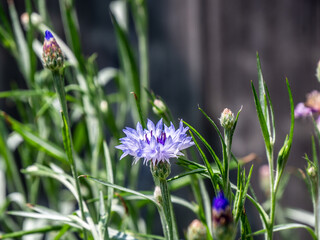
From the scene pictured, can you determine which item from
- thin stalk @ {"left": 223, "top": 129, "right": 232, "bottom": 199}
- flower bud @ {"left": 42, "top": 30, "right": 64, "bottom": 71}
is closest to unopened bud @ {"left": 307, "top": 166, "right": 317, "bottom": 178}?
thin stalk @ {"left": 223, "top": 129, "right": 232, "bottom": 199}

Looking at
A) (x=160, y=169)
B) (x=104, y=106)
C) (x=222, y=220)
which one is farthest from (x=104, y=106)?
(x=222, y=220)

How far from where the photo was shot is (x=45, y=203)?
174 cm

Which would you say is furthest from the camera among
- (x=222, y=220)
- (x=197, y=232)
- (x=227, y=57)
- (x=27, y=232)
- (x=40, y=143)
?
(x=227, y=57)

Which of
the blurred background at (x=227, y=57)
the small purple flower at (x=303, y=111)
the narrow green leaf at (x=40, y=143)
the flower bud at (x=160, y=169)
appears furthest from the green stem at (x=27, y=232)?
the blurred background at (x=227, y=57)

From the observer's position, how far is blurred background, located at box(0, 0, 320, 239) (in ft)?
5.01

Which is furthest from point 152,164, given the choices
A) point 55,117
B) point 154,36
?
point 154,36

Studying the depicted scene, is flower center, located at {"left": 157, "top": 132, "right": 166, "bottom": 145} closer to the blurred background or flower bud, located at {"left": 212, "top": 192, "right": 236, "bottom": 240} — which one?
flower bud, located at {"left": 212, "top": 192, "right": 236, "bottom": 240}

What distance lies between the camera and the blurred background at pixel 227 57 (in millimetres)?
1528

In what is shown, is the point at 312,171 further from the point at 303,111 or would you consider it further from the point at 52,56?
the point at 52,56

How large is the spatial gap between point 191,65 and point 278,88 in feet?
1.14

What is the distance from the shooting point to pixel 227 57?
1.68 metres

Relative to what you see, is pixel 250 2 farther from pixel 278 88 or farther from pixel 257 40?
pixel 278 88

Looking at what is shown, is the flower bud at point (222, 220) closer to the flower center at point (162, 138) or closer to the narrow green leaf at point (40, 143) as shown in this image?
the flower center at point (162, 138)

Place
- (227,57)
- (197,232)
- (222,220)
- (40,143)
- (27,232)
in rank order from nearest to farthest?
1. (222,220)
2. (197,232)
3. (27,232)
4. (40,143)
5. (227,57)
